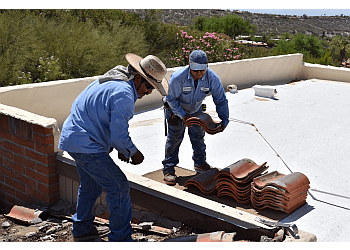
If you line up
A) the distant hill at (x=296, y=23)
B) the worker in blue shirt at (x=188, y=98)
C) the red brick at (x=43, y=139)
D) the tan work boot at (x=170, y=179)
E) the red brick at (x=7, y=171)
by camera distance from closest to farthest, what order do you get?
the red brick at (x=43, y=139)
the worker in blue shirt at (x=188, y=98)
the red brick at (x=7, y=171)
the tan work boot at (x=170, y=179)
the distant hill at (x=296, y=23)

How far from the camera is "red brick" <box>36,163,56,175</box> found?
5.59m

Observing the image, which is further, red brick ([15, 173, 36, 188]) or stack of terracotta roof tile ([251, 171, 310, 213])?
red brick ([15, 173, 36, 188])

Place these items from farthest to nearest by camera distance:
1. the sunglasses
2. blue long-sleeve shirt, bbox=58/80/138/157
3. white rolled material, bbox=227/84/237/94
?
white rolled material, bbox=227/84/237/94, the sunglasses, blue long-sleeve shirt, bbox=58/80/138/157

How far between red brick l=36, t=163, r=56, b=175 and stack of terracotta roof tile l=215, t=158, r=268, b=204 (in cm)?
224

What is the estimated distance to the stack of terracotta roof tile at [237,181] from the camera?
568 cm

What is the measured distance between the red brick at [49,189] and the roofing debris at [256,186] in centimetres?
183

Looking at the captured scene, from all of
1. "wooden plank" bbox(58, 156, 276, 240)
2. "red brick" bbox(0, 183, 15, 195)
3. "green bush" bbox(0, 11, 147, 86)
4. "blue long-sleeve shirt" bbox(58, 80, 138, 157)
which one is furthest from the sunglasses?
"green bush" bbox(0, 11, 147, 86)

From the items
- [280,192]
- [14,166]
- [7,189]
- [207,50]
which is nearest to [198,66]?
[280,192]

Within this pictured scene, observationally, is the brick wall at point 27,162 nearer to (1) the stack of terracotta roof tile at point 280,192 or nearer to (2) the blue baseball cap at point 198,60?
(2) the blue baseball cap at point 198,60

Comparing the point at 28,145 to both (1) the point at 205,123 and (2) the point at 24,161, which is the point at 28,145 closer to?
(2) the point at 24,161

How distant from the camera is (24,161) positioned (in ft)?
19.3

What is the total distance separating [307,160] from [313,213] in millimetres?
2185

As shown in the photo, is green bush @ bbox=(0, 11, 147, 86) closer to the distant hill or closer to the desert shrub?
the desert shrub

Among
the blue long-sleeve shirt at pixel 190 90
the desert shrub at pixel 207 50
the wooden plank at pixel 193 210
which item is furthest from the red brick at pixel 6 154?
the desert shrub at pixel 207 50
